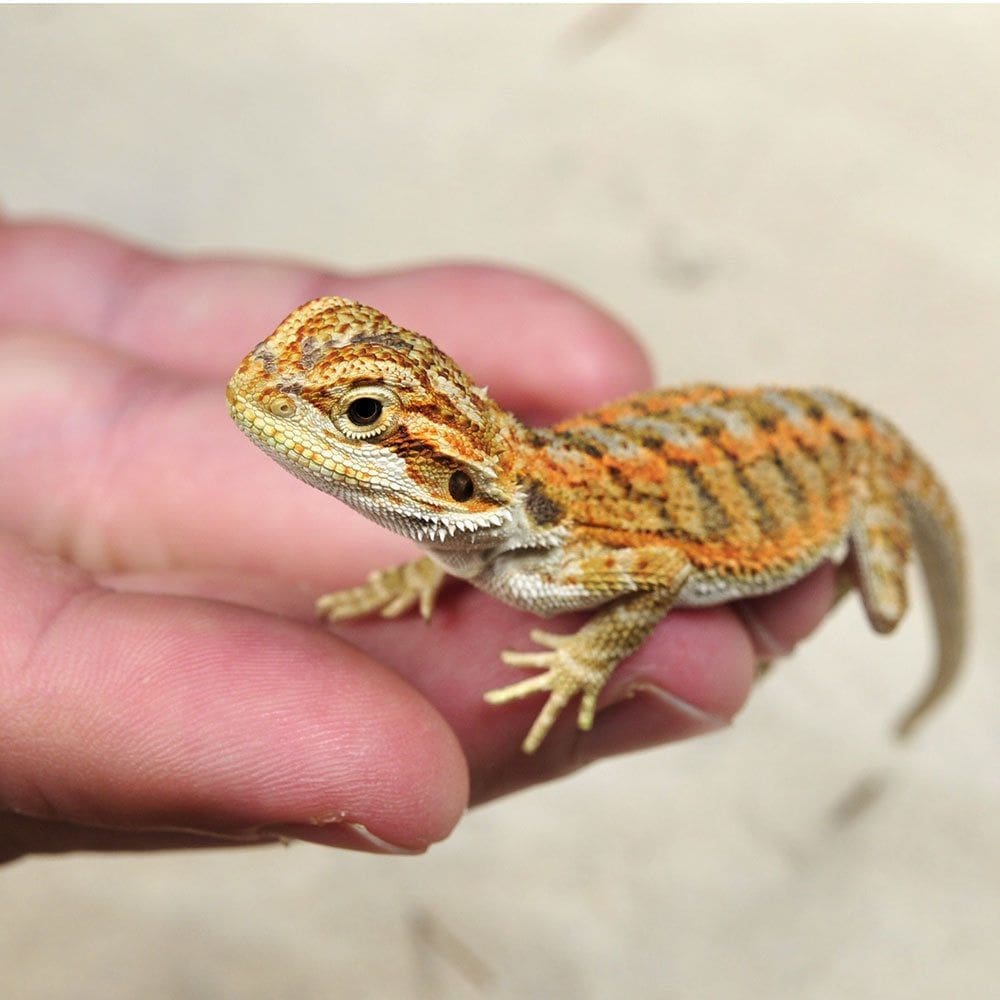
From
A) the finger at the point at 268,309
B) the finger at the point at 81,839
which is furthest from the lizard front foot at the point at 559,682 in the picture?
the finger at the point at 268,309

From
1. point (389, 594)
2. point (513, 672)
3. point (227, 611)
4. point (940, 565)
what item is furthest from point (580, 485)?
point (940, 565)

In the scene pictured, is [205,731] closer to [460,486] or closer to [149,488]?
[460,486]

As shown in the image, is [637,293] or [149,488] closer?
[149,488]

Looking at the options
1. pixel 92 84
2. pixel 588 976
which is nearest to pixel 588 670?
pixel 588 976

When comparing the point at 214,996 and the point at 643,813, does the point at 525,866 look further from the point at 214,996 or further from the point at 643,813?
the point at 214,996

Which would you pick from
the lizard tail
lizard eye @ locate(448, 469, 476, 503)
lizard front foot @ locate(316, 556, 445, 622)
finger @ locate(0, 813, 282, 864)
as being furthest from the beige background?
lizard eye @ locate(448, 469, 476, 503)

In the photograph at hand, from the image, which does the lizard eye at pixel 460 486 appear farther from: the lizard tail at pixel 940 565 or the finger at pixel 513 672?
the lizard tail at pixel 940 565
